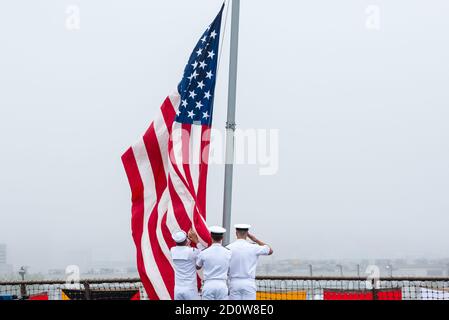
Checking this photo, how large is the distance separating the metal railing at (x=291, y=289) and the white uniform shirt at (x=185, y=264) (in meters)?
2.40

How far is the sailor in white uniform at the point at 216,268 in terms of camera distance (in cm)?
796

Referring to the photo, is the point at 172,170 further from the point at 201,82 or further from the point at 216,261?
the point at 216,261

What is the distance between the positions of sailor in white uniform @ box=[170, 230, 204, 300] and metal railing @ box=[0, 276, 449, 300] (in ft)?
7.84

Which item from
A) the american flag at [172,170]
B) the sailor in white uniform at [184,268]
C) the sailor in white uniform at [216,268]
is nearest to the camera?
the sailor in white uniform at [216,268]

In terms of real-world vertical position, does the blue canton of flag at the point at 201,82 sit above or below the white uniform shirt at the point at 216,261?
above

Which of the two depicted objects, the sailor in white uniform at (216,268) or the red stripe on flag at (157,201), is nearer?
the sailor in white uniform at (216,268)

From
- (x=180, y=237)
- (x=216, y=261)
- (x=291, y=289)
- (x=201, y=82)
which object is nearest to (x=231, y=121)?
(x=201, y=82)

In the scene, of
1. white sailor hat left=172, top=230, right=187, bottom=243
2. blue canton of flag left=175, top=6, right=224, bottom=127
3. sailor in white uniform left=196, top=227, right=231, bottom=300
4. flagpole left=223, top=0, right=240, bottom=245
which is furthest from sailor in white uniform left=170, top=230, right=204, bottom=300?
blue canton of flag left=175, top=6, right=224, bottom=127

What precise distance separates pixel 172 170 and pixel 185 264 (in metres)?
1.30

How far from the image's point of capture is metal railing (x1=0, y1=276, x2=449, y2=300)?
410 inches

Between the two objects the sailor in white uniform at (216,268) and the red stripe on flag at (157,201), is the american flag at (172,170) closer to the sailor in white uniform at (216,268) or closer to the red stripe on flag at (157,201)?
the red stripe on flag at (157,201)

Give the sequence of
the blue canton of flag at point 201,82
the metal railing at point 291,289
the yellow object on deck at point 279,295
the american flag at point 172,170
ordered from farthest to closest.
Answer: the yellow object on deck at point 279,295, the metal railing at point 291,289, the blue canton of flag at point 201,82, the american flag at point 172,170

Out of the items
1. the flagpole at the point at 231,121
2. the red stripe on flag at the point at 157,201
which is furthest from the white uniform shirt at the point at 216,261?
the red stripe on flag at the point at 157,201

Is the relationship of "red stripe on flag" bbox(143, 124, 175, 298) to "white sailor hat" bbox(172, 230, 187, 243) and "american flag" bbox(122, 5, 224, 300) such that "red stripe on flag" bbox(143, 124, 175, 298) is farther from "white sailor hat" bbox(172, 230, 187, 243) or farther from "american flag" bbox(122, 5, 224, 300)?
"white sailor hat" bbox(172, 230, 187, 243)
